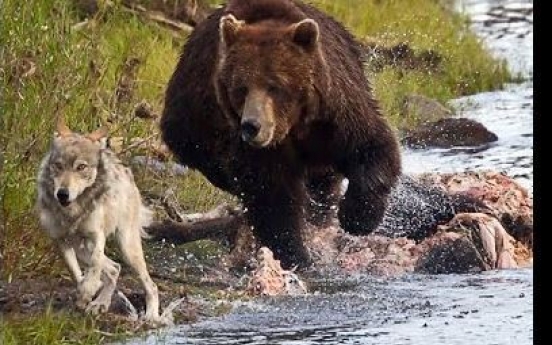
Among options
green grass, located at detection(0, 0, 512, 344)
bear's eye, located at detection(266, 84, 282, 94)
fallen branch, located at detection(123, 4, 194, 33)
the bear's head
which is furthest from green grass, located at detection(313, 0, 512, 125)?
bear's eye, located at detection(266, 84, 282, 94)

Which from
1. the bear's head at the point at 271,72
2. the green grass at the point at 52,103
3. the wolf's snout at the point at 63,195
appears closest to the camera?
the wolf's snout at the point at 63,195

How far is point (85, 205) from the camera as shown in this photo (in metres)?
4.91

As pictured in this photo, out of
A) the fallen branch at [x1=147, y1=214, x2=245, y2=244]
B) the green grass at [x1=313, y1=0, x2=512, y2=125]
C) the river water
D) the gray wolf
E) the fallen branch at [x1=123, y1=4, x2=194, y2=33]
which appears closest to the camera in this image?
the gray wolf

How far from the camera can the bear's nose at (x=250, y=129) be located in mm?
5395

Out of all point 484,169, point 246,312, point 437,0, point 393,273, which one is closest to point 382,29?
point 437,0

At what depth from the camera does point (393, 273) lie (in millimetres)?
6059

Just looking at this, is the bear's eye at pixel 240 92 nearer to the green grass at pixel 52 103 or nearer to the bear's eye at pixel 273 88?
the bear's eye at pixel 273 88

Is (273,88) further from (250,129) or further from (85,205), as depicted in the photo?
(85,205)

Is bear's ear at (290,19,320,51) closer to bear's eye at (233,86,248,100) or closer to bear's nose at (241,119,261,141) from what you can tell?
bear's eye at (233,86,248,100)

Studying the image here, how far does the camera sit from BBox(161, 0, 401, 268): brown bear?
5.54m

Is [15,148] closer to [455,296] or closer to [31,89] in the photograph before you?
[31,89]

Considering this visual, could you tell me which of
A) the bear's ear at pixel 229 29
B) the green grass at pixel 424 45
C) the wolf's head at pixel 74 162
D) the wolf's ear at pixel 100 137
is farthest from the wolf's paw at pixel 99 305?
the green grass at pixel 424 45

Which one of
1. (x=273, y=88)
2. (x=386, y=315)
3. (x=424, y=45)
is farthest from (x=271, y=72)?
(x=424, y=45)

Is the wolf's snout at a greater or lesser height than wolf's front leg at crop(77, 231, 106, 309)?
greater
